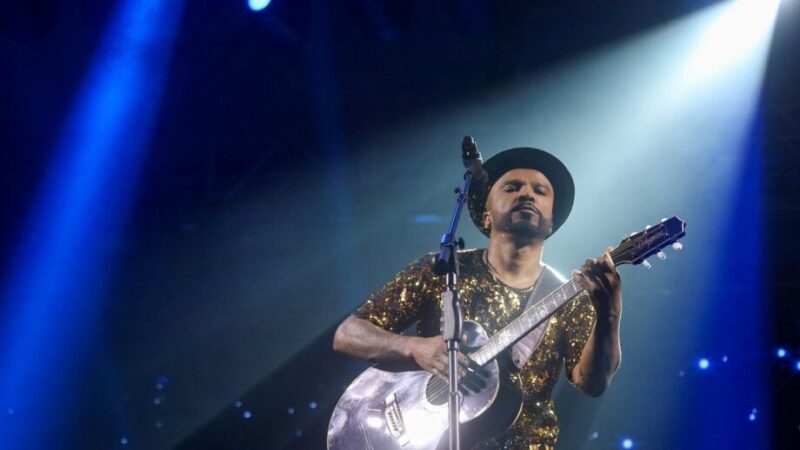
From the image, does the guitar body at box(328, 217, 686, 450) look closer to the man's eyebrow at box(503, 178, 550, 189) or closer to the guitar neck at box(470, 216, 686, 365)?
the guitar neck at box(470, 216, 686, 365)

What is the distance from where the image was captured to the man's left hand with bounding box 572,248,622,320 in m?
3.09

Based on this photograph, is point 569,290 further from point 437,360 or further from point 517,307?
point 437,360

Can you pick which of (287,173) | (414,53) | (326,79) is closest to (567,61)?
(414,53)

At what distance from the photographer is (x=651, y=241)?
3047 mm

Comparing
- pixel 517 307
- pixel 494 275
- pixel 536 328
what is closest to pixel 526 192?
pixel 494 275

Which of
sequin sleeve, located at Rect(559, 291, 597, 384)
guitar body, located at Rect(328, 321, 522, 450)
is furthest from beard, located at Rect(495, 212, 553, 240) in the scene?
guitar body, located at Rect(328, 321, 522, 450)

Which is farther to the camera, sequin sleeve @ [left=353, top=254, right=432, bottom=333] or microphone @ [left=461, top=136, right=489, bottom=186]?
sequin sleeve @ [left=353, top=254, right=432, bottom=333]

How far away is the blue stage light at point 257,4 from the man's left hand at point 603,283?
412 centimetres

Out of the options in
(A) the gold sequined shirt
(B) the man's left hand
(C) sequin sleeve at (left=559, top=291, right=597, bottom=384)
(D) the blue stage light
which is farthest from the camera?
(D) the blue stage light

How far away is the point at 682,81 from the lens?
6.41 meters

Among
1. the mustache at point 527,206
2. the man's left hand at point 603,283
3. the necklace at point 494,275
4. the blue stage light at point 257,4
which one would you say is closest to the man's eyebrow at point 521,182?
the mustache at point 527,206

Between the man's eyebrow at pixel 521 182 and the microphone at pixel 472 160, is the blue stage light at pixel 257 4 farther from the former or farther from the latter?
the microphone at pixel 472 160

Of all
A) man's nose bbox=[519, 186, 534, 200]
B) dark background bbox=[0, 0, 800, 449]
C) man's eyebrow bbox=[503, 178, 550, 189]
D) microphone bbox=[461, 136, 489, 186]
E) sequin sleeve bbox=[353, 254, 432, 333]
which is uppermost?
dark background bbox=[0, 0, 800, 449]

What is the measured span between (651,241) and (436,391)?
1164 mm
